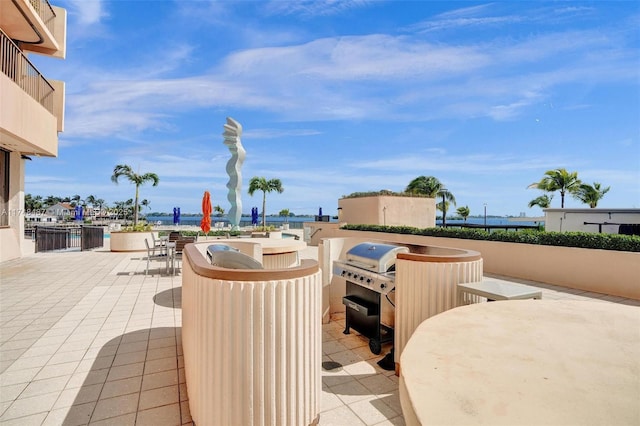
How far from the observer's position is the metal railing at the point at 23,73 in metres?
6.83

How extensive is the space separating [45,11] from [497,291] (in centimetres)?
1394

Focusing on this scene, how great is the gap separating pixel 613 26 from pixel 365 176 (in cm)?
2482

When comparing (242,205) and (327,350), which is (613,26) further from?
(242,205)

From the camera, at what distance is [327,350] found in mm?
3557

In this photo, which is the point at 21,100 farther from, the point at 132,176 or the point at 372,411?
the point at 132,176

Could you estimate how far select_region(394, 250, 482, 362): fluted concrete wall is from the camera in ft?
9.12

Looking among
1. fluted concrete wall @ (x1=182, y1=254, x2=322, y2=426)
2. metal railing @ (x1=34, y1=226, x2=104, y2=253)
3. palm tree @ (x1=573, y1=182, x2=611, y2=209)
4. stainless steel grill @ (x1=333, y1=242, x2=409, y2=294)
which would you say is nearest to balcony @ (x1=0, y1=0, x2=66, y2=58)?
metal railing @ (x1=34, y1=226, x2=104, y2=253)

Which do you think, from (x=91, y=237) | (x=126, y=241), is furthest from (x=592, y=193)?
(x=91, y=237)

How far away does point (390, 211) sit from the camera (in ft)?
52.1

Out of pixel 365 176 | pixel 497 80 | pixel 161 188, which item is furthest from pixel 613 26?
pixel 365 176

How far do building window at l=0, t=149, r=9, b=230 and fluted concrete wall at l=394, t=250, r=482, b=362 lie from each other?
12291 millimetres

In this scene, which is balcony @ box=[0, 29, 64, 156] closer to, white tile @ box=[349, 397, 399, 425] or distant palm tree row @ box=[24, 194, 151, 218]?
white tile @ box=[349, 397, 399, 425]

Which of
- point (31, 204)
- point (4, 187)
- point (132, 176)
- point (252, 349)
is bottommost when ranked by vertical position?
point (252, 349)

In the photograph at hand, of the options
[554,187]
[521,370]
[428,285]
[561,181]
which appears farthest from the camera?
[554,187]
